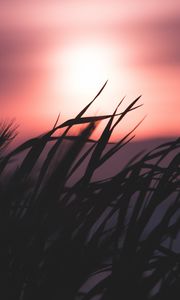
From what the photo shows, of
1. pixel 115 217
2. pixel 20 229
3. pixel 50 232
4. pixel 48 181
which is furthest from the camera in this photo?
pixel 115 217

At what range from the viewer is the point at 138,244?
105 cm

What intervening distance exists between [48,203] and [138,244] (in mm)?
450

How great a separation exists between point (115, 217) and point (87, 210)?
15 cm

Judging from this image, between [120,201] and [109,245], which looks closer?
[109,245]

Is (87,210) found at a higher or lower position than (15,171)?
lower

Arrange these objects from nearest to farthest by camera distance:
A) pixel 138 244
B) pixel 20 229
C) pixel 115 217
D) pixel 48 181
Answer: pixel 48 181 → pixel 20 229 → pixel 138 244 → pixel 115 217

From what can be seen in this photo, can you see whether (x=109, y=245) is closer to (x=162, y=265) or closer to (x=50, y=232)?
(x=50, y=232)

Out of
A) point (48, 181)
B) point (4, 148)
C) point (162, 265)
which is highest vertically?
point (4, 148)

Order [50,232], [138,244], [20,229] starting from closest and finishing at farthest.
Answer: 1. [50,232]
2. [20,229]
3. [138,244]

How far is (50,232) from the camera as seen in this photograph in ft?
2.30

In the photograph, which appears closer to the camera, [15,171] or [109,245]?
[15,171]

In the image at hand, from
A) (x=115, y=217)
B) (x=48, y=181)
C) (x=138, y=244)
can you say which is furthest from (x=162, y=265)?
(x=48, y=181)

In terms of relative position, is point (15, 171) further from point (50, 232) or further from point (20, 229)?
point (20, 229)

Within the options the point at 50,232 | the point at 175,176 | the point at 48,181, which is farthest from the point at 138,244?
the point at 48,181
